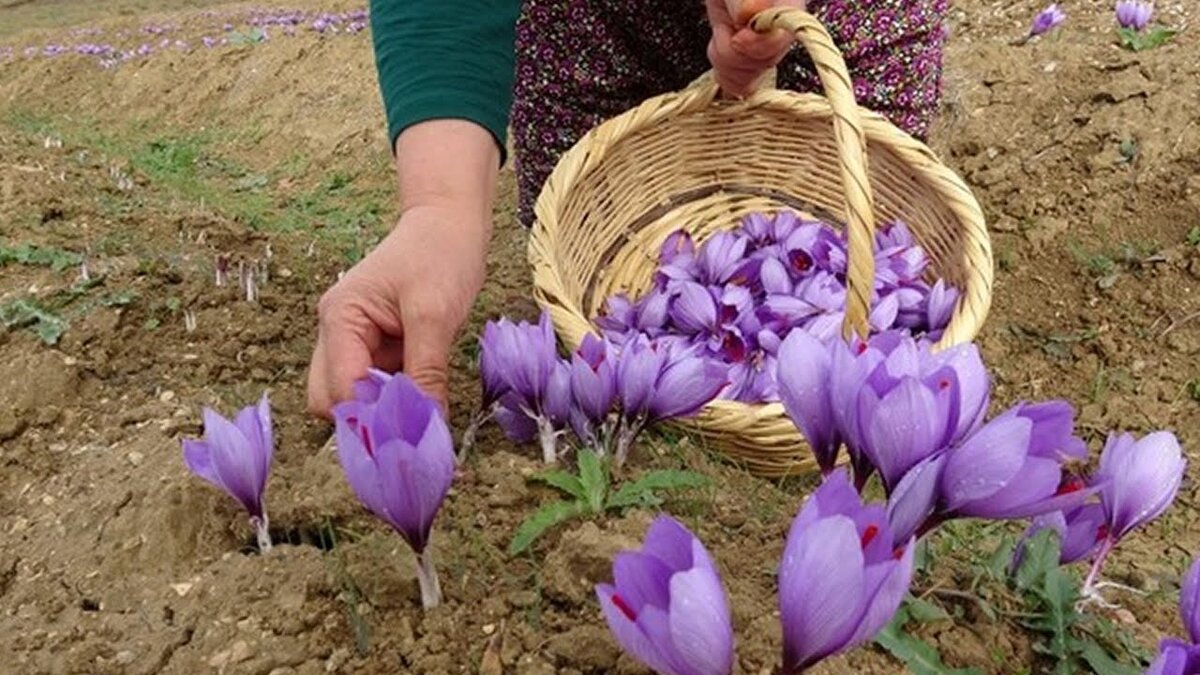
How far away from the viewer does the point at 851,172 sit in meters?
1.76

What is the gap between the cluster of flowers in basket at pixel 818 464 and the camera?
2.58 ft

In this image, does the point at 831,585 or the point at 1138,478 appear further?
the point at 1138,478

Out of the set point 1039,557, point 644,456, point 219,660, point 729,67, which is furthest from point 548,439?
point 729,67

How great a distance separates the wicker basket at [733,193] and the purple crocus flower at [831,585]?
100 cm

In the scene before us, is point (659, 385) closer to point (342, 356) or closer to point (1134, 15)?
point (342, 356)

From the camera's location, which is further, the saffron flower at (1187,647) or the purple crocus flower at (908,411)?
the purple crocus flower at (908,411)

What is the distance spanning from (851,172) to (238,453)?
0.93 metres

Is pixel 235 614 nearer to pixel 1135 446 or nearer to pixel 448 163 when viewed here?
pixel 448 163

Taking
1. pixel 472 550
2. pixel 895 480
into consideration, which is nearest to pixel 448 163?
pixel 472 550

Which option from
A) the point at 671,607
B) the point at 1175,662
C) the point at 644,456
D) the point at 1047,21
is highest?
the point at 671,607

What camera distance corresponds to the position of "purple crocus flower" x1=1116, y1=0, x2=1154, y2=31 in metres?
3.88

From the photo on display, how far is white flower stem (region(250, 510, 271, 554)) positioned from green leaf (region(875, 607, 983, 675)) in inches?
24.2

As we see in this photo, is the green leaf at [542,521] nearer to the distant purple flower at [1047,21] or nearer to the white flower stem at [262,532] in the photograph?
the white flower stem at [262,532]

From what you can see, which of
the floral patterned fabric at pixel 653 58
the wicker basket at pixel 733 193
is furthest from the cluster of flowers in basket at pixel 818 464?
the floral patterned fabric at pixel 653 58
